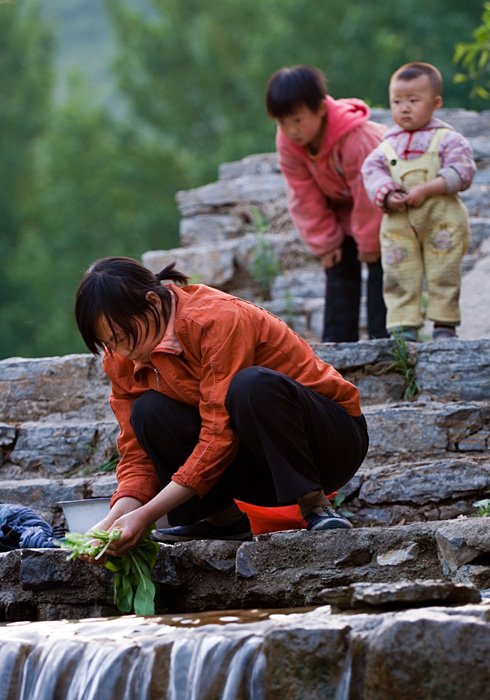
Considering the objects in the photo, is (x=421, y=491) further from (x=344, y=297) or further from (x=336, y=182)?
(x=336, y=182)

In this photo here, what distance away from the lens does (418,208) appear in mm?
4230

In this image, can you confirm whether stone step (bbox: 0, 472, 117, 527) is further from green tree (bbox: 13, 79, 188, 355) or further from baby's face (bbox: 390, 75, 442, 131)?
green tree (bbox: 13, 79, 188, 355)

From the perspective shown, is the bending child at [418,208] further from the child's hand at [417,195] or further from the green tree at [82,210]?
the green tree at [82,210]

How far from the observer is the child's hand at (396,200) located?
4.17 metres

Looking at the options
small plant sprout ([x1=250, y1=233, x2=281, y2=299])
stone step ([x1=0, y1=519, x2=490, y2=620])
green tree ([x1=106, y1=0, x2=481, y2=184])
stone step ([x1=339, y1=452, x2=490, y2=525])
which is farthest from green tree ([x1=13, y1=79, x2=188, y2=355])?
stone step ([x1=0, y1=519, x2=490, y2=620])

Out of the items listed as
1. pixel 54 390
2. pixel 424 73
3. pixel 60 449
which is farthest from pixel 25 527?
pixel 424 73

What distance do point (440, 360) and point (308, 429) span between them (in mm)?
1303

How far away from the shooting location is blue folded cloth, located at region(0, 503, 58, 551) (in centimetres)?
321

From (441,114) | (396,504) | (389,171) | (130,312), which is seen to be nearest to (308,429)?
(130,312)

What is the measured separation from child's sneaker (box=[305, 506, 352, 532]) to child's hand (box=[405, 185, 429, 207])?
69.5 inches

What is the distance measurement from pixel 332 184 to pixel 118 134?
13.8 m

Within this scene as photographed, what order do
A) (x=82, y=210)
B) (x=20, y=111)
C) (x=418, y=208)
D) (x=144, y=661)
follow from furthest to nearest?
(x=20, y=111)
(x=82, y=210)
(x=418, y=208)
(x=144, y=661)

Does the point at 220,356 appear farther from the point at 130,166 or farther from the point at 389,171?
the point at 130,166

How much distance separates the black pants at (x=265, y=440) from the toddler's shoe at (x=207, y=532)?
5cm
